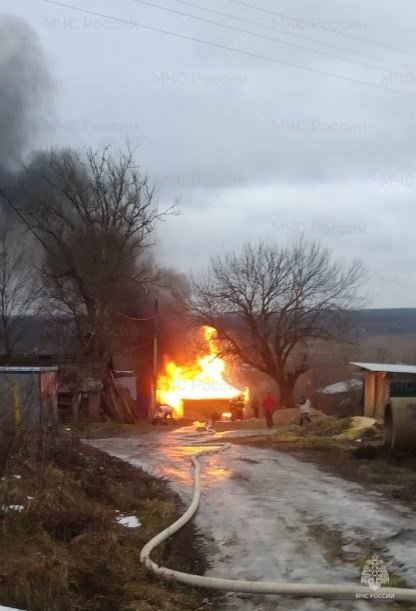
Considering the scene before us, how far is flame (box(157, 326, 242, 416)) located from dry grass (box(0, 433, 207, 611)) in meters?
36.4

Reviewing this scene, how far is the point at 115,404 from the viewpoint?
3359 cm

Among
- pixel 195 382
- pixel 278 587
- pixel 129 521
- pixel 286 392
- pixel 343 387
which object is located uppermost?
pixel 278 587

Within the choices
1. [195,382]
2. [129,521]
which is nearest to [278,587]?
[129,521]

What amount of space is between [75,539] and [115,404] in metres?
27.4

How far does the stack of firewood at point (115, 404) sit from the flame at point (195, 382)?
12.5 m

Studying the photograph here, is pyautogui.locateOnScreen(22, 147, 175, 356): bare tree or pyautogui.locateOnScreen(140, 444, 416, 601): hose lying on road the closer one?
pyautogui.locateOnScreen(140, 444, 416, 601): hose lying on road

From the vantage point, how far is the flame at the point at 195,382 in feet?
153

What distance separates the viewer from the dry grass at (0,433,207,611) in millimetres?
5062

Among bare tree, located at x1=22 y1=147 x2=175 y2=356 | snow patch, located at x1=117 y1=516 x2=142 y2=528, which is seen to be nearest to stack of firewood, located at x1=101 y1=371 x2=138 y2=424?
bare tree, located at x1=22 y1=147 x2=175 y2=356

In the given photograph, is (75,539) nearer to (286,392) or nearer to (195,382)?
(286,392)

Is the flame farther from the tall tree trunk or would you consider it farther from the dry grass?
the dry grass

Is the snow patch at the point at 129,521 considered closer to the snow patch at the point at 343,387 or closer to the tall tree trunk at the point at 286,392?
the snow patch at the point at 343,387

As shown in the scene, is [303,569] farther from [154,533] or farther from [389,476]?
[389,476]

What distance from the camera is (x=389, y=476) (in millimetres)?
11195
